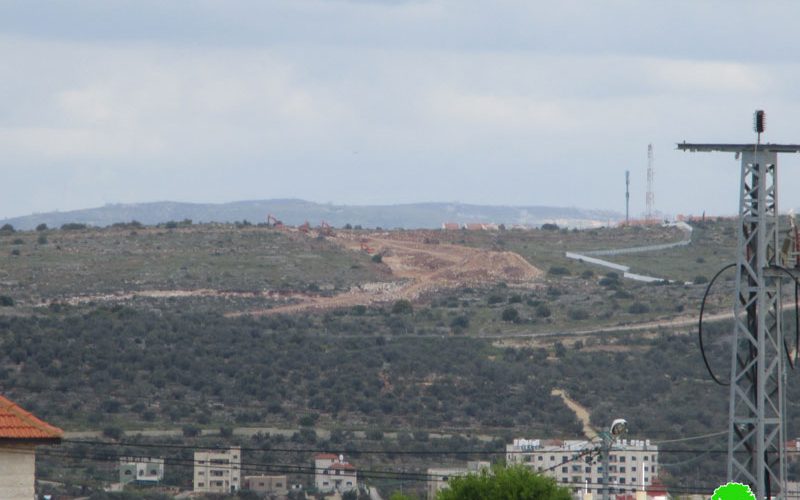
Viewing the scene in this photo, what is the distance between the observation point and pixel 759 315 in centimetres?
2366

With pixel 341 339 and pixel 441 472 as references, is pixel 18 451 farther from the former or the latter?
pixel 341 339

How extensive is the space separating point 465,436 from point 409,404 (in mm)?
5878

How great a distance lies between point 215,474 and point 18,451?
2930cm

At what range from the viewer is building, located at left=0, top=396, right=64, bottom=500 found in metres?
18.2

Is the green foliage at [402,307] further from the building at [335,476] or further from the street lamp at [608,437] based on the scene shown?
the street lamp at [608,437]

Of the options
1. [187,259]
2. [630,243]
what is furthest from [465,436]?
[630,243]

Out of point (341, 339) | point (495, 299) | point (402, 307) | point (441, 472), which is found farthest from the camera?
point (495, 299)

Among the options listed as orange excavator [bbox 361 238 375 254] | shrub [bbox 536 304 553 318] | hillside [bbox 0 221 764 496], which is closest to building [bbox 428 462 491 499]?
hillside [bbox 0 221 764 496]

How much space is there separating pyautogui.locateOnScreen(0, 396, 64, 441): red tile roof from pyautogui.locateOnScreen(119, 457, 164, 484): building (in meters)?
28.1

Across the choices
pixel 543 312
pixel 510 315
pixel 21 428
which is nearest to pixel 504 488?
pixel 21 428

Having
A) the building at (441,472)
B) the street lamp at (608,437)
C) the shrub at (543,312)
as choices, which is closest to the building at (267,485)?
the building at (441,472)

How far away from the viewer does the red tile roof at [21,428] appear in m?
18.2

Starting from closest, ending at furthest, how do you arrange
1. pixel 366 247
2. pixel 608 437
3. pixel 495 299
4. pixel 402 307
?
pixel 608 437, pixel 402 307, pixel 495 299, pixel 366 247

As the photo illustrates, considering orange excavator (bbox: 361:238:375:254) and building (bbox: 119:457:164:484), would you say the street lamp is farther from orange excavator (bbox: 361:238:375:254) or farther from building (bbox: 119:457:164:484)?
orange excavator (bbox: 361:238:375:254)
